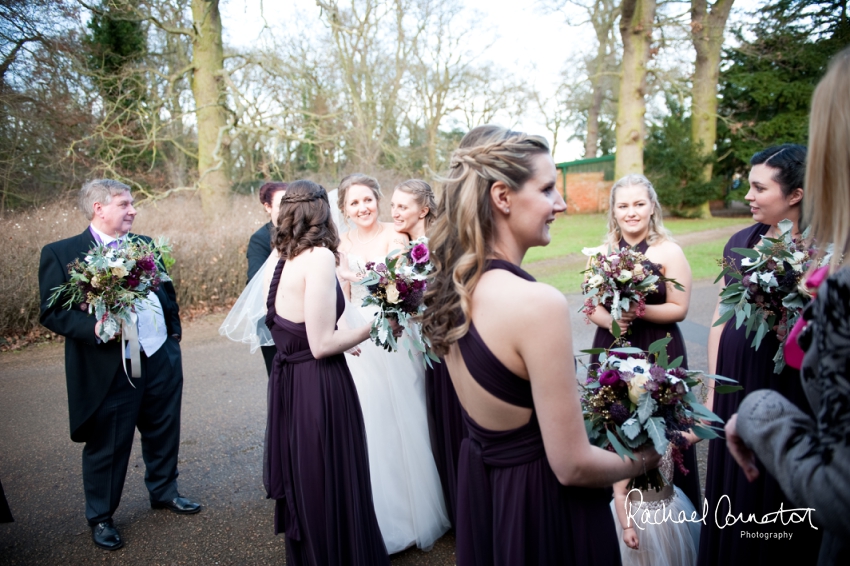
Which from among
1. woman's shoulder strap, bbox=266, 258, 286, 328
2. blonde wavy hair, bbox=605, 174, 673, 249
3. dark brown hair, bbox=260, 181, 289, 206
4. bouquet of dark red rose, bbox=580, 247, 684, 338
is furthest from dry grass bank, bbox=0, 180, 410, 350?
bouquet of dark red rose, bbox=580, 247, 684, 338

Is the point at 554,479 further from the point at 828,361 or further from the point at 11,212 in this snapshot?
the point at 11,212

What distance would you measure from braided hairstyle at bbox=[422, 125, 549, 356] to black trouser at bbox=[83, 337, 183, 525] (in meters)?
3.19

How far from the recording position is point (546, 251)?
721 inches

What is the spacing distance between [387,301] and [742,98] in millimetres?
29994

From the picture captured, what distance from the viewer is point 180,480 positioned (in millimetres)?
4824

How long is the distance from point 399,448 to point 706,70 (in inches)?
1038

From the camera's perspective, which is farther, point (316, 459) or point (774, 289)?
point (316, 459)

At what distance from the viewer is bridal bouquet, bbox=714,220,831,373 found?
8.93ft

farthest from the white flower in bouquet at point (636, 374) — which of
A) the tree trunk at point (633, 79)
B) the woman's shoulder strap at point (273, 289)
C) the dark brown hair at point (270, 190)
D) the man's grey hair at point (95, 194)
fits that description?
the tree trunk at point (633, 79)

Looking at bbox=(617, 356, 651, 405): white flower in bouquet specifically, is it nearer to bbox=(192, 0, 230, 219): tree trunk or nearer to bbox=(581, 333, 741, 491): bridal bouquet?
bbox=(581, 333, 741, 491): bridal bouquet

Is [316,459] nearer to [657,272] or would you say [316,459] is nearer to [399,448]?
[399,448]

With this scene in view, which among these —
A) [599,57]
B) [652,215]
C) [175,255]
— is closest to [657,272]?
[652,215]

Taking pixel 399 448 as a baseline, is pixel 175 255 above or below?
above

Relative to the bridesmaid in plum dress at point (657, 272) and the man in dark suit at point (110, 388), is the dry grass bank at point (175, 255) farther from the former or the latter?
Result: the bridesmaid in plum dress at point (657, 272)
